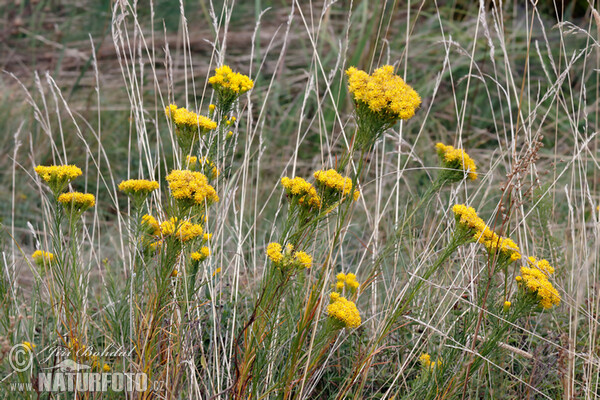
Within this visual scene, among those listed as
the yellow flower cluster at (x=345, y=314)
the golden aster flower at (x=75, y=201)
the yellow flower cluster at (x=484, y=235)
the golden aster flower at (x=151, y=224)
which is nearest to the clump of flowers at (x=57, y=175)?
the golden aster flower at (x=75, y=201)

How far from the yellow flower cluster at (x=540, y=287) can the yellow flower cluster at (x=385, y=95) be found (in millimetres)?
474

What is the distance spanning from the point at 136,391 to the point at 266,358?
1.01ft

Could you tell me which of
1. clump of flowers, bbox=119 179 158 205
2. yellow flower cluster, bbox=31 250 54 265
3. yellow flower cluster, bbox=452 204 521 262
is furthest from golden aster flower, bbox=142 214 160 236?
yellow flower cluster, bbox=452 204 521 262

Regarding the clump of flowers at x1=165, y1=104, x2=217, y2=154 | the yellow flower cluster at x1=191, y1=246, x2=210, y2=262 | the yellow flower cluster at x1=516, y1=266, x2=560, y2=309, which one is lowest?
the yellow flower cluster at x1=191, y1=246, x2=210, y2=262

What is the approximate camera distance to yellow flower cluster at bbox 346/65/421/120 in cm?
108

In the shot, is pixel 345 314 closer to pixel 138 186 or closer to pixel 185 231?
pixel 185 231

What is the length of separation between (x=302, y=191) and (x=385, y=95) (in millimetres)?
260

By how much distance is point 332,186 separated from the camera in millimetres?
1150

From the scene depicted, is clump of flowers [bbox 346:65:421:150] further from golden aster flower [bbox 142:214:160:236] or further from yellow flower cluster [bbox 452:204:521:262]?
golden aster flower [bbox 142:214:160:236]

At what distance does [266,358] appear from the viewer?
1.32 meters

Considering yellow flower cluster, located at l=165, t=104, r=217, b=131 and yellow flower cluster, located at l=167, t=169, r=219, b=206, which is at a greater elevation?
yellow flower cluster, located at l=165, t=104, r=217, b=131

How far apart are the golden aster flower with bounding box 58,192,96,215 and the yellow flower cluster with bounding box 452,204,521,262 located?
2.75ft

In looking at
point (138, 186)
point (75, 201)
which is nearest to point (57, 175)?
point (75, 201)

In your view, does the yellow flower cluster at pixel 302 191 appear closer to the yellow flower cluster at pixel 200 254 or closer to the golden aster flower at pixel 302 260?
→ the golden aster flower at pixel 302 260
